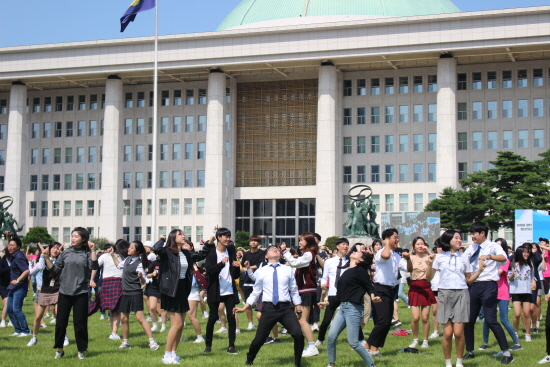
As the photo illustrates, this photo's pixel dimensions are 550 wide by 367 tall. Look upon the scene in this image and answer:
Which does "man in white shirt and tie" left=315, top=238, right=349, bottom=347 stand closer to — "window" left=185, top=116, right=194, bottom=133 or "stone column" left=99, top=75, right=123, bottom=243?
"stone column" left=99, top=75, right=123, bottom=243

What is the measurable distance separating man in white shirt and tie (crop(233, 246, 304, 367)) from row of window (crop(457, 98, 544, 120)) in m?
51.4

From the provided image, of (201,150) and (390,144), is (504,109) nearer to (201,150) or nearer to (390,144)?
(390,144)

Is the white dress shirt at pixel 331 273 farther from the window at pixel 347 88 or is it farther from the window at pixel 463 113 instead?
the window at pixel 347 88

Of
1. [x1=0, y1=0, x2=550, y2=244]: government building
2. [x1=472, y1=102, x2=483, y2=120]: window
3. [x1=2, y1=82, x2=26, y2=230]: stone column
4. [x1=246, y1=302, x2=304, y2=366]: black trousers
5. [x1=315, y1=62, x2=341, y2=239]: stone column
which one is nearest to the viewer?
[x1=246, y1=302, x2=304, y2=366]: black trousers

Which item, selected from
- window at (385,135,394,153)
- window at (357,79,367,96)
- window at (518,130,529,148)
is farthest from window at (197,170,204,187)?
window at (518,130,529,148)

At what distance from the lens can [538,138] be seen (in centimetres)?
5853

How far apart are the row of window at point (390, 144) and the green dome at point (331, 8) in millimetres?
12671

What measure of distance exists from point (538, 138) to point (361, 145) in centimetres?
1413

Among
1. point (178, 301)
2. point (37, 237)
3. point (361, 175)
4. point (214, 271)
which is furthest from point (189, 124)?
point (178, 301)

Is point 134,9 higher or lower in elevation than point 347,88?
lower

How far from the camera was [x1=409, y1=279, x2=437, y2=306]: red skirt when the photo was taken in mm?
13180

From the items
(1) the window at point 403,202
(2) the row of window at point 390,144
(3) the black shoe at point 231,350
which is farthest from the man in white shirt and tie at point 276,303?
(2) the row of window at point 390,144

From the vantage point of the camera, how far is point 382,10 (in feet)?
222

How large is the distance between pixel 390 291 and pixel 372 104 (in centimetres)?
5072
